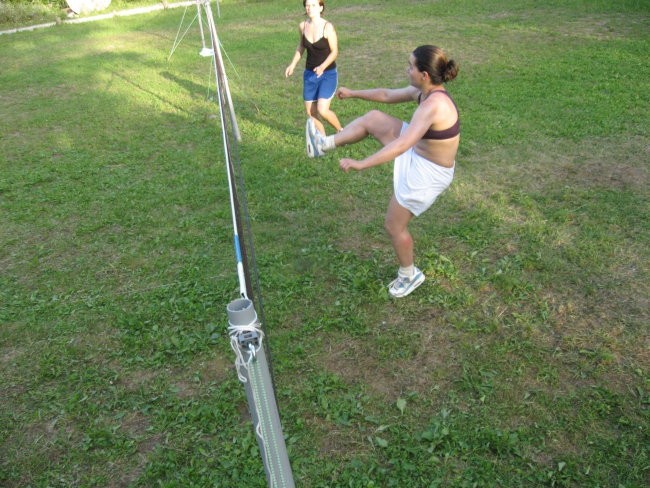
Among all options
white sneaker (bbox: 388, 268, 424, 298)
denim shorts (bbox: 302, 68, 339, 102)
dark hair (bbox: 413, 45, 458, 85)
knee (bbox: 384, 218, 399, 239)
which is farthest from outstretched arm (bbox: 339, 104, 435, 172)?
denim shorts (bbox: 302, 68, 339, 102)

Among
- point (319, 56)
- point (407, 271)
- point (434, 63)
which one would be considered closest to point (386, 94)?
point (434, 63)

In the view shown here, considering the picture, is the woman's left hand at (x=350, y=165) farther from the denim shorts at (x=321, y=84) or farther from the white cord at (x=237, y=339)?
the denim shorts at (x=321, y=84)

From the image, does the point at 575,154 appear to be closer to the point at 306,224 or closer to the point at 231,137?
the point at 306,224

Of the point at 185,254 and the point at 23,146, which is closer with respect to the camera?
the point at 185,254

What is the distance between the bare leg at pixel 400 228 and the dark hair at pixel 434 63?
2.93 ft

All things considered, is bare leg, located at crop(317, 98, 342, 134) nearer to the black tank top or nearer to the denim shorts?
the denim shorts

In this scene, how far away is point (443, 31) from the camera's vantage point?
12.2m

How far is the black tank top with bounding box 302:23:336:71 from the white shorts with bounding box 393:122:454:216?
10.6 ft

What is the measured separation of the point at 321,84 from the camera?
6547 mm

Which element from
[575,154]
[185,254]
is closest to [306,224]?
[185,254]

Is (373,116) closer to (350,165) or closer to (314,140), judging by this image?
(314,140)

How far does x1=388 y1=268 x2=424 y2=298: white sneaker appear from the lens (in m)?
4.08

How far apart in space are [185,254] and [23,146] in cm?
437

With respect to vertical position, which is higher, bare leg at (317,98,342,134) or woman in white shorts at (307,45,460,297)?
woman in white shorts at (307,45,460,297)
